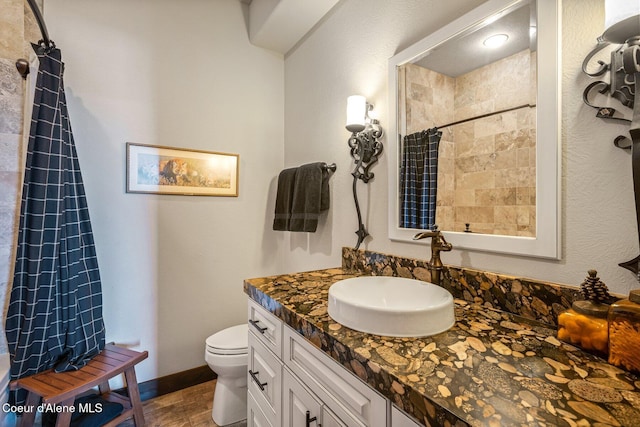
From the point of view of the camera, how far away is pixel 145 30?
185cm

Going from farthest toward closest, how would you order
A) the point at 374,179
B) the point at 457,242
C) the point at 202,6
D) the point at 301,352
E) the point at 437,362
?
the point at 202,6 → the point at 374,179 → the point at 457,242 → the point at 301,352 → the point at 437,362

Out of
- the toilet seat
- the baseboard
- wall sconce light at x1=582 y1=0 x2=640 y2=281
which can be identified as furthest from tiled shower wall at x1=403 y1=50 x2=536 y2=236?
the baseboard

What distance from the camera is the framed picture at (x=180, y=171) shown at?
1.83m

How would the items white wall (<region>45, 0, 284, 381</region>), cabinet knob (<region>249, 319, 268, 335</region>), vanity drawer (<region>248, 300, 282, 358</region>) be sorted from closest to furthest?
vanity drawer (<region>248, 300, 282, 358</region>), cabinet knob (<region>249, 319, 268, 335</region>), white wall (<region>45, 0, 284, 381</region>)

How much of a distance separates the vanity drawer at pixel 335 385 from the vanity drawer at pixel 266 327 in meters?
0.06

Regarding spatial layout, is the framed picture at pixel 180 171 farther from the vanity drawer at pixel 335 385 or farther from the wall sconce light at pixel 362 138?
the vanity drawer at pixel 335 385

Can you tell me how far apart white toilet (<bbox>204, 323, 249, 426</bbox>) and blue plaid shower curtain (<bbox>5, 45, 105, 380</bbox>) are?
626mm

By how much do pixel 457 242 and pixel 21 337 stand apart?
76.7 inches

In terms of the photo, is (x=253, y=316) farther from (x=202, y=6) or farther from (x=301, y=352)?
(x=202, y=6)

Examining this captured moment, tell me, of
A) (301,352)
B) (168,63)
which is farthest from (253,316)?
(168,63)

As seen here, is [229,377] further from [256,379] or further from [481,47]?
[481,47]

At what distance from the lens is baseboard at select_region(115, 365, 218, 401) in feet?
6.04

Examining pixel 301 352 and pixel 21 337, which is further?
pixel 21 337

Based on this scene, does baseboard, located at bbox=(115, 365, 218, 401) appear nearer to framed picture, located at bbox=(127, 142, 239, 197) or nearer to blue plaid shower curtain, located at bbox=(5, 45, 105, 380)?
blue plaid shower curtain, located at bbox=(5, 45, 105, 380)
